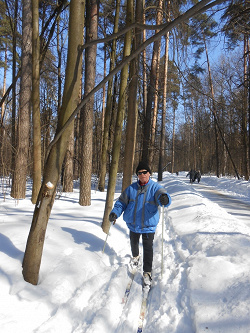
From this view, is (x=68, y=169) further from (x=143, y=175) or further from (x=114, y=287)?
(x=114, y=287)

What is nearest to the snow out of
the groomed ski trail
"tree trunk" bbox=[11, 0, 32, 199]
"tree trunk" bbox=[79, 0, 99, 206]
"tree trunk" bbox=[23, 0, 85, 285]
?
the groomed ski trail

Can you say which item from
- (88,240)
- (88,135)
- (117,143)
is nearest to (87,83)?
(88,135)

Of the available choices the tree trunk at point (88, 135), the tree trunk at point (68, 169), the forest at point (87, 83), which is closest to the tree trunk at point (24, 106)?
the forest at point (87, 83)

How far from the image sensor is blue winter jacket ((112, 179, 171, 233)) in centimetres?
335

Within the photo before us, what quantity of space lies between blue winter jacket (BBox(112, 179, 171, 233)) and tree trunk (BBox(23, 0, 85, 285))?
3.61 ft

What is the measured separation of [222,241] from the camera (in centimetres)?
415

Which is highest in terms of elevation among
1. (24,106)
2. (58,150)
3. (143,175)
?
(24,106)

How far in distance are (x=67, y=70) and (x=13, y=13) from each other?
30.2 ft

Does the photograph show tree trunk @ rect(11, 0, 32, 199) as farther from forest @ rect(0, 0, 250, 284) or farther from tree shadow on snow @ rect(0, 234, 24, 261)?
tree shadow on snow @ rect(0, 234, 24, 261)

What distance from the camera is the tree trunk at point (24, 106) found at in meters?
7.86

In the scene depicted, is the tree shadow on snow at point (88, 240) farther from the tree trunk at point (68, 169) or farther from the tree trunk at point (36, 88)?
the tree trunk at point (68, 169)

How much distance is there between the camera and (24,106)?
808cm

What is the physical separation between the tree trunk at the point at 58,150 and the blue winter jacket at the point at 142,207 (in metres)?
1.10

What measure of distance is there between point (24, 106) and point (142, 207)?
6581 mm
